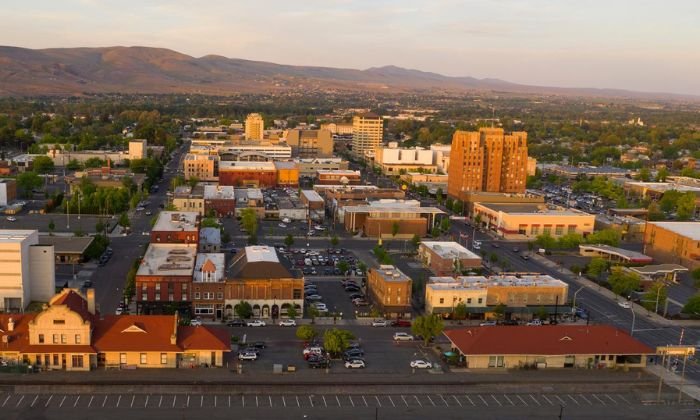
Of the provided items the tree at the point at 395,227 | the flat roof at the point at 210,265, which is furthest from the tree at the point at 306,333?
the tree at the point at 395,227

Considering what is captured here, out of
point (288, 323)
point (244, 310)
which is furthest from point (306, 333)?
point (244, 310)

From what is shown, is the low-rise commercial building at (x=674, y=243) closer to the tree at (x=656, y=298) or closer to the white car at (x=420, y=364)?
the tree at (x=656, y=298)

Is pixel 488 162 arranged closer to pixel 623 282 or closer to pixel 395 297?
pixel 623 282

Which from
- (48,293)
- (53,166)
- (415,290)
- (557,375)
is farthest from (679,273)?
(53,166)

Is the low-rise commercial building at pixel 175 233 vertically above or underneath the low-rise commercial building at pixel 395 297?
above

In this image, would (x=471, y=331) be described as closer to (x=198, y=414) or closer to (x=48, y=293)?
(x=198, y=414)

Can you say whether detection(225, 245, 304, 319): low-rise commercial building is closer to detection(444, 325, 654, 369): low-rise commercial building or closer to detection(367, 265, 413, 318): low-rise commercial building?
detection(367, 265, 413, 318): low-rise commercial building
